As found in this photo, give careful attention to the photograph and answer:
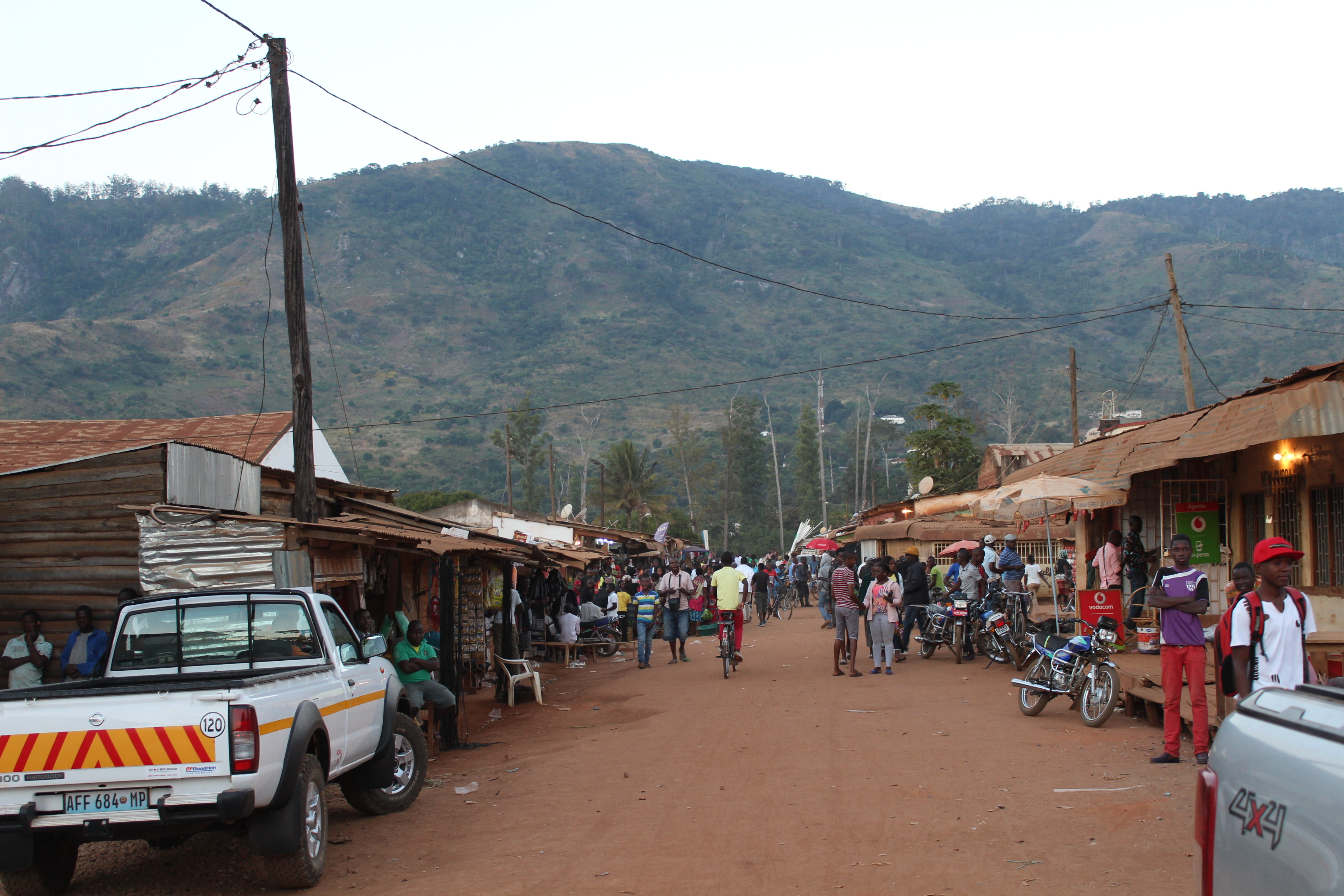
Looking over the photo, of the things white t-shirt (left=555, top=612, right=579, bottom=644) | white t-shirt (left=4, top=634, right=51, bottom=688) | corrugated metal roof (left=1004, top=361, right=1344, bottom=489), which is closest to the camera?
corrugated metal roof (left=1004, top=361, right=1344, bottom=489)

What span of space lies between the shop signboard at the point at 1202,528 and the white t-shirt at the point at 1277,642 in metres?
9.83

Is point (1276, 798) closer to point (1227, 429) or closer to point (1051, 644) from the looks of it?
point (1051, 644)

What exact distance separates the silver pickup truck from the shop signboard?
45.5 ft

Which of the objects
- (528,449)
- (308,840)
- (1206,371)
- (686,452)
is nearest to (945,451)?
(1206,371)

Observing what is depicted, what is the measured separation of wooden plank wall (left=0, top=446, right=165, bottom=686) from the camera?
11.2 metres

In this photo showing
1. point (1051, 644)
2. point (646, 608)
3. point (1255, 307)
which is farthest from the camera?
point (1255, 307)

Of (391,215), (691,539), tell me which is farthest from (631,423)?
(391,215)

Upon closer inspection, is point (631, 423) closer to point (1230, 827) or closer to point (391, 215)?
point (391, 215)

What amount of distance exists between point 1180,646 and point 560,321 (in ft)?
503

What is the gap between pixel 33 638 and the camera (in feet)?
36.5

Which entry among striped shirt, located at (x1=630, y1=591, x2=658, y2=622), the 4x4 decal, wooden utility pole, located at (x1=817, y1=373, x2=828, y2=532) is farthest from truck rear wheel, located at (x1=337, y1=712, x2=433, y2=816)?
wooden utility pole, located at (x1=817, y1=373, x2=828, y2=532)

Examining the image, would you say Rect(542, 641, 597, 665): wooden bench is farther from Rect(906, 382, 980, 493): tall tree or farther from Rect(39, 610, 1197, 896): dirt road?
Rect(906, 382, 980, 493): tall tree

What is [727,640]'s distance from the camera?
16.9 meters

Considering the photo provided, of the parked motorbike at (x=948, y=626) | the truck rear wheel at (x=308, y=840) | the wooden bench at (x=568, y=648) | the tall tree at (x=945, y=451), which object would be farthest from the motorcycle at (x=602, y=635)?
the tall tree at (x=945, y=451)
